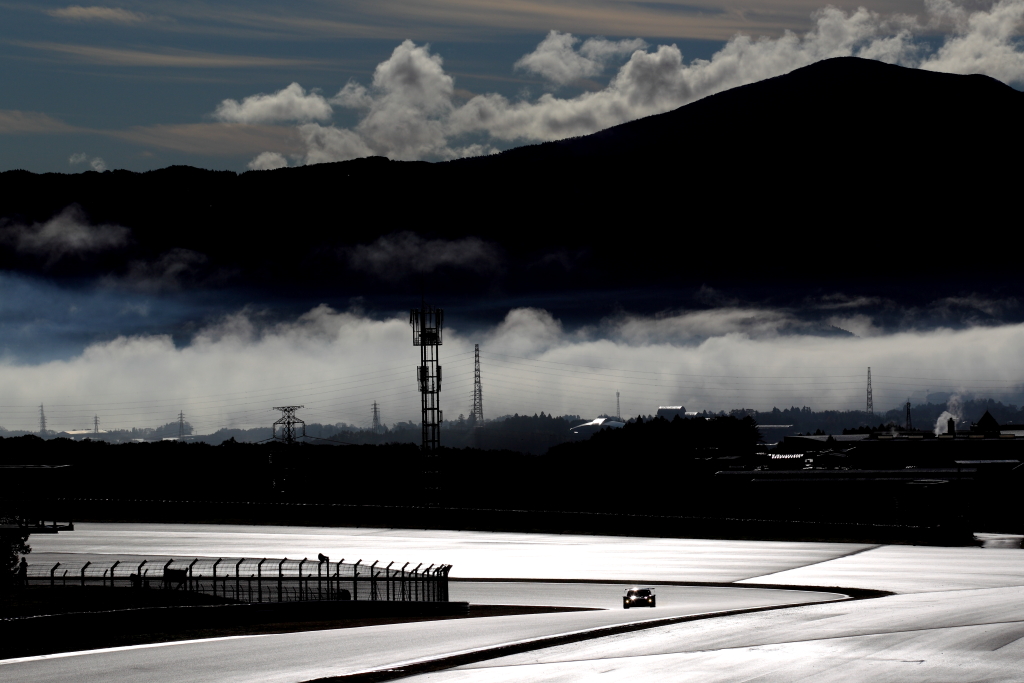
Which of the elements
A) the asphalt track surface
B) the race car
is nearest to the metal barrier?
the asphalt track surface

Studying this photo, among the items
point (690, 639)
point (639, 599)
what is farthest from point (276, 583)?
point (690, 639)

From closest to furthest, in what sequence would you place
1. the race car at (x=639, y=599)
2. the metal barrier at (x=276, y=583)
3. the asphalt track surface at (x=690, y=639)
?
1. the asphalt track surface at (x=690, y=639)
2. the metal barrier at (x=276, y=583)
3. the race car at (x=639, y=599)

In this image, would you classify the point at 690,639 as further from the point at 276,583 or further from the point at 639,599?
the point at 276,583

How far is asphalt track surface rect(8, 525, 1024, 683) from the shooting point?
1602 cm

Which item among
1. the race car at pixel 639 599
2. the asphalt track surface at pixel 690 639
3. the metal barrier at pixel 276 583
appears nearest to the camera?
the asphalt track surface at pixel 690 639

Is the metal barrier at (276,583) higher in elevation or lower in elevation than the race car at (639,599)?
higher

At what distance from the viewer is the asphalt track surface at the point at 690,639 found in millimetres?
16016

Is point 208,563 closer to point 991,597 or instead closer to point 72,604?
point 72,604

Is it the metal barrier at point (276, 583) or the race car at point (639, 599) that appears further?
the race car at point (639, 599)

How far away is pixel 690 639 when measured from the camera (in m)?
19.6

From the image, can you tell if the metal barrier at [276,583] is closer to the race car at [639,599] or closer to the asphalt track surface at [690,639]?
the asphalt track surface at [690,639]

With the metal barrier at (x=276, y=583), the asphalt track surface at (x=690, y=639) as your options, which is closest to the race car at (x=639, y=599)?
the asphalt track surface at (x=690, y=639)

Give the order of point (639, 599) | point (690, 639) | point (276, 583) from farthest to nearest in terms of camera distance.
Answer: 1. point (276, 583)
2. point (639, 599)
3. point (690, 639)

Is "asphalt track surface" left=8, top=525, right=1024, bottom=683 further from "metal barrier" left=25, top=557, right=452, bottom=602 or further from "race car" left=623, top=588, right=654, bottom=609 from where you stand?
"metal barrier" left=25, top=557, right=452, bottom=602
